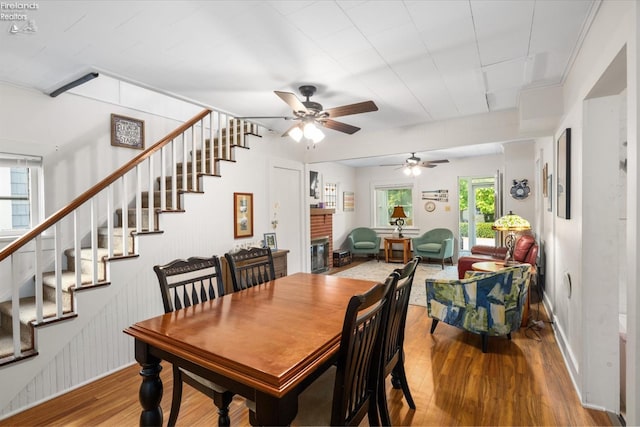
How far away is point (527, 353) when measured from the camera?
2.86 m

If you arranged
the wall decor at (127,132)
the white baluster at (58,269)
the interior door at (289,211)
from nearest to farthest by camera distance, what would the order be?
the white baluster at (58,269) < the wall decor at (127,132) < the interior door at (289,211)

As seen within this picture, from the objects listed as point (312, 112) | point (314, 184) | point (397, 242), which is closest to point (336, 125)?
point (312, 112)

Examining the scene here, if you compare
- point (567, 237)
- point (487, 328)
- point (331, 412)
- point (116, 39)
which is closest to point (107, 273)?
point (116, 39)

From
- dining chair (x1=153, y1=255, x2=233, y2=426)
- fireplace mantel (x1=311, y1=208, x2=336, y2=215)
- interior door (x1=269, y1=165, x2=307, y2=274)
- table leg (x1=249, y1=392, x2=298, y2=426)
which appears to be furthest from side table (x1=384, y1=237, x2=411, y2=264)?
table leg (x1=249, y1=392, x2=298, y2=426)

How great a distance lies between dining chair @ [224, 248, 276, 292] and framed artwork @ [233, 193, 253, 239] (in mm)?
1414

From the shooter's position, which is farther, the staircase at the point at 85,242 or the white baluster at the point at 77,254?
the white baluster at the point at 77,254

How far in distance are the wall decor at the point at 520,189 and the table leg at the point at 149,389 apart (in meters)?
5.95

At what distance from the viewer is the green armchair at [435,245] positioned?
6.70 meters

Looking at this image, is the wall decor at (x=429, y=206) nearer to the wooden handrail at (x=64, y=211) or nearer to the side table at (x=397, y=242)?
the side table at (x=397, y=242)

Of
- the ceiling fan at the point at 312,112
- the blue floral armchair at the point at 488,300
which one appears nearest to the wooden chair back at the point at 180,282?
the ceiling fan at the point at 312,112

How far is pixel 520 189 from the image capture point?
556 cm

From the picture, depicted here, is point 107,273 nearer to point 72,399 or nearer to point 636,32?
point 72,399

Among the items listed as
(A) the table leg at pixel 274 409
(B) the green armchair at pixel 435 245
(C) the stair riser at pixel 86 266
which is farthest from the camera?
(B) the green armchair at pixel 435 245

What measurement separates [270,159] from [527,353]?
11.9 ft
